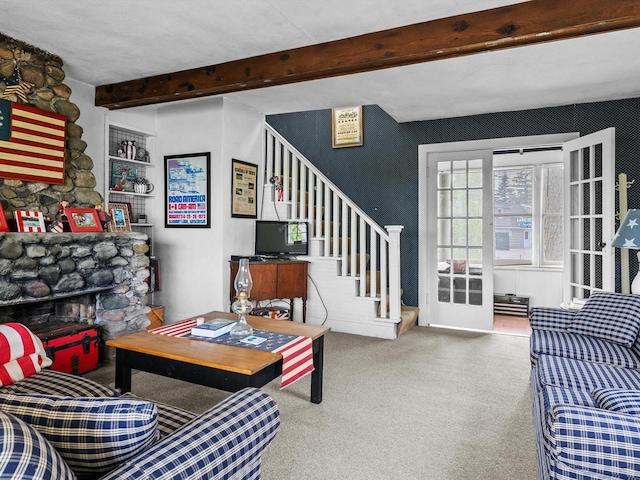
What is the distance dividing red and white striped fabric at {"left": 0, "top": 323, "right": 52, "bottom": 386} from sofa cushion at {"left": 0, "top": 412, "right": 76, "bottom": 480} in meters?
1.54

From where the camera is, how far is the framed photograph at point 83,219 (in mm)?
3445

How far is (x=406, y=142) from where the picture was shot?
212 inches

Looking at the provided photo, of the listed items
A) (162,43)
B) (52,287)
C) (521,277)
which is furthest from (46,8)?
(521,277)

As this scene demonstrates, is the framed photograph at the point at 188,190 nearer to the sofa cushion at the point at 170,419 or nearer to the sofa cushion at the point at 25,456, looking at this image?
the sofa cushion at the point at 170,419

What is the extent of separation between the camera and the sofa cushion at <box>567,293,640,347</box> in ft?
8.82

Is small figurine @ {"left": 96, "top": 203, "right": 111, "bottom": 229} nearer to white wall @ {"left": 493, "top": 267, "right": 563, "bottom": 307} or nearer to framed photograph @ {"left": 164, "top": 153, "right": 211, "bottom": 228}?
framed photograph @ {"left": 164, "top": 153, "right": 211, "bottom": 228}

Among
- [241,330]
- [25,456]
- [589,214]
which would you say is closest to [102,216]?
[241,330]

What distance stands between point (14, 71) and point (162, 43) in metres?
1.16

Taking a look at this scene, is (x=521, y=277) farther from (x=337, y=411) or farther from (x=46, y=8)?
(x=46, y=8)

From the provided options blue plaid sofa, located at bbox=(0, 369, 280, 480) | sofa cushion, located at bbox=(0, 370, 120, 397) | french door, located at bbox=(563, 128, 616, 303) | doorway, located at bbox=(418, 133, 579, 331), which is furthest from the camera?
doorway, located at bbox=(418, 133, 579, 331)

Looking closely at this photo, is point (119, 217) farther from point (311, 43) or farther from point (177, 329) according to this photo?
point (311, 43)

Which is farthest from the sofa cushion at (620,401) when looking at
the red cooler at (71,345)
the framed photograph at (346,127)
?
the framed photograph at (346,127)

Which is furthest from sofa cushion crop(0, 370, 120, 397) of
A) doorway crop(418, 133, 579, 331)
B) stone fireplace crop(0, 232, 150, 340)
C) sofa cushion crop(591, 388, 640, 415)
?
doorway crop(418, 133, 579, 331)

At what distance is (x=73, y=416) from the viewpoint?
1.05 metres
